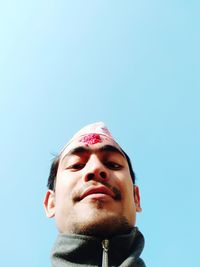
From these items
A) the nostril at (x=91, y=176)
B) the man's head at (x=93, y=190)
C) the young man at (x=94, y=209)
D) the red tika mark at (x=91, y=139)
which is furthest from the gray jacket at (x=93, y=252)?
the red tika mark at (x=91, y=139)

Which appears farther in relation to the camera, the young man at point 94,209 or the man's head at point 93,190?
the man's head at point 93,190

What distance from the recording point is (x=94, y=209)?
143 inches

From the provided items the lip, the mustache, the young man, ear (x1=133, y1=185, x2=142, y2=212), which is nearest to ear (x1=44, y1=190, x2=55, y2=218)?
the young man

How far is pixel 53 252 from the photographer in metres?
3.54

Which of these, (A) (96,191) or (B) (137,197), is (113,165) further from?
(B) (137,197)

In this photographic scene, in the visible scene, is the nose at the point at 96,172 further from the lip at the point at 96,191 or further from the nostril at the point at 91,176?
the lip at the point at 96,191

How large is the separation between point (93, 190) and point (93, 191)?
10mm

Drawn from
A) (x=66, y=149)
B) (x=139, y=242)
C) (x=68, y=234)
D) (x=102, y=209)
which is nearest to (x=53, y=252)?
(x=68, y=234)

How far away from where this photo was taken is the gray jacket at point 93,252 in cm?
337

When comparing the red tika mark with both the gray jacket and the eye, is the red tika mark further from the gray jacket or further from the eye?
the gray jacket

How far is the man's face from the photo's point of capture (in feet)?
11.8

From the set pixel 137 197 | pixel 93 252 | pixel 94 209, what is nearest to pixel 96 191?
pixel 94 209

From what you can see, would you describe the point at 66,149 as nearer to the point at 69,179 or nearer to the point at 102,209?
the point at 69,179

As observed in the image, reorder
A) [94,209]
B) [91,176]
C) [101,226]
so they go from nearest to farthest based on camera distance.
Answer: [101,226]
[94,209]
[91,176]
